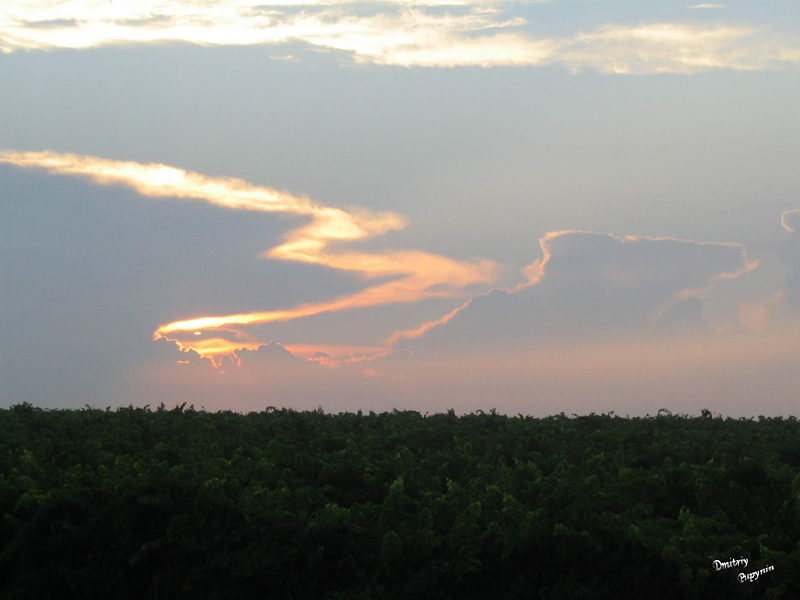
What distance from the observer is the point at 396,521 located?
9.70 meters

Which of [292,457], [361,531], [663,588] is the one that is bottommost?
[663,588]

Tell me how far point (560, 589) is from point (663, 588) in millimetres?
1156

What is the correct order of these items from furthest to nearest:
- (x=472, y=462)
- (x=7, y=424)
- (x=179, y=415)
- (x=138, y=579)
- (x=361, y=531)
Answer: (x=179, y=415), (x=7, y=424), (x=472, y=462), (x=138, y=579), (x=361, y=531)

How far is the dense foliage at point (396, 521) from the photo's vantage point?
8.91 m

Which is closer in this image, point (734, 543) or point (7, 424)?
point (734, 543)

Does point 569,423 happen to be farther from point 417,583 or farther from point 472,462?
point 417,583

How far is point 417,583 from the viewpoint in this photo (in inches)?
355

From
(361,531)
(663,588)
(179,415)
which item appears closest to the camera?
(663,588)

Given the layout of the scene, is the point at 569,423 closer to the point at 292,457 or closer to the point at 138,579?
the point at 292,457

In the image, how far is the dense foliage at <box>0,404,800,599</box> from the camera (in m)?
8.91

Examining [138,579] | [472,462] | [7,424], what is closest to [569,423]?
[472,462]

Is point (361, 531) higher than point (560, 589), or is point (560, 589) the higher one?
point (361, 531)

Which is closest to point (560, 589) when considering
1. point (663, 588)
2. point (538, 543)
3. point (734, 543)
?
point (538, 543)

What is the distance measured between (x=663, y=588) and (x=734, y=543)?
97cm
